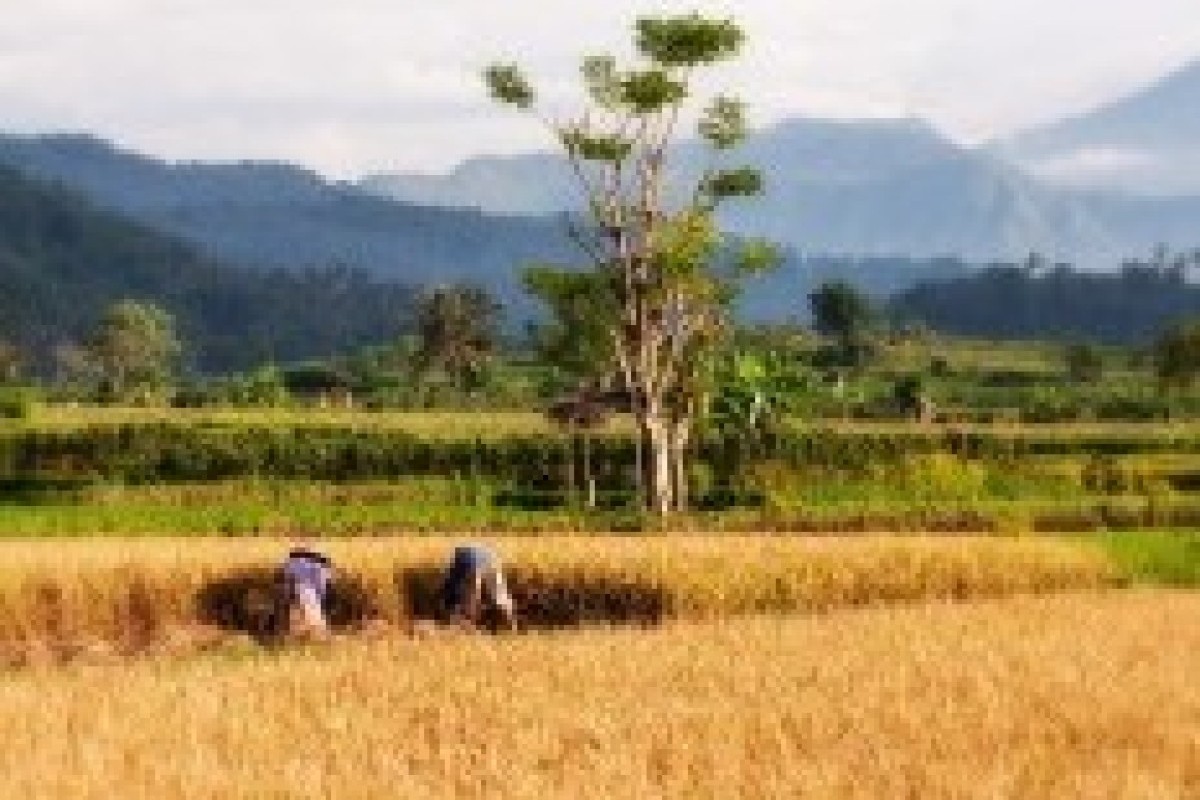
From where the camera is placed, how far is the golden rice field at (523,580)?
89.0ft

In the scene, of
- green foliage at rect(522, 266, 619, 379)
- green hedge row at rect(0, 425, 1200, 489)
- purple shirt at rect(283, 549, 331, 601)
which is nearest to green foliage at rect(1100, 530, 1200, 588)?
purple shirt at rect(283, 549, 331, 601)

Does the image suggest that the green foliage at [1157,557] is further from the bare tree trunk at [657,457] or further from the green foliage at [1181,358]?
the green foliage at [1181,358]

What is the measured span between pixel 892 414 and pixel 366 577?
3176 inches

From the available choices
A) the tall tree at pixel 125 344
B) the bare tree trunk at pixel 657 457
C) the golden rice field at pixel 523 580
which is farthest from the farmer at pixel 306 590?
the tall tree at pixel 125 344

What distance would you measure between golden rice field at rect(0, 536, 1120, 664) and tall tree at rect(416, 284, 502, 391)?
108351 millimetres

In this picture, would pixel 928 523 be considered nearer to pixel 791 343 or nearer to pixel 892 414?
pixel 892 414

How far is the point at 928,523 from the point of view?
44781 mm

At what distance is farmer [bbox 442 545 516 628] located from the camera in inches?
1067

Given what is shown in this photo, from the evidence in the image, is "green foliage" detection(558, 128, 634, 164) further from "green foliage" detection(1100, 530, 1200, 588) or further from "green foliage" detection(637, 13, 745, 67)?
"green foliage" detection(1100, 530, 1200, 588)

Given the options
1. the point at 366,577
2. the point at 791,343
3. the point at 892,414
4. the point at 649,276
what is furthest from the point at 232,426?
the point at 791,343

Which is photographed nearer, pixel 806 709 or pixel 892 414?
pixel 806 709

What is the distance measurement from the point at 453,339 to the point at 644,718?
411 feet

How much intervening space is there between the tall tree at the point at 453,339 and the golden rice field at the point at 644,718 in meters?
117

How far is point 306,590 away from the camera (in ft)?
85.8
